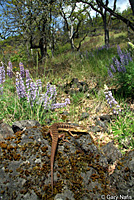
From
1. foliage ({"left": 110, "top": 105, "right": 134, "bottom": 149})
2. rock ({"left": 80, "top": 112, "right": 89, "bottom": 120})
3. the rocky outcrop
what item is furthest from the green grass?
the rocky outcrop

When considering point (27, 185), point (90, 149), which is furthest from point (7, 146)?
point (90, 149)

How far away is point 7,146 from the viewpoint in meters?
1.63

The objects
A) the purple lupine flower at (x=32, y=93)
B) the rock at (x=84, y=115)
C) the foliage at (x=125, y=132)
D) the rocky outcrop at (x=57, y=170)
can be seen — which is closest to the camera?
the rocky outcrop at (x=57, y=170)

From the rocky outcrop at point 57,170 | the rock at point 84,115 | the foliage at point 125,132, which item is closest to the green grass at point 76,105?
the foliage at point 125,132

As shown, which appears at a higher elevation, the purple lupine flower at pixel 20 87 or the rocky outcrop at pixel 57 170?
the purple lupine flower at pixel 20 87

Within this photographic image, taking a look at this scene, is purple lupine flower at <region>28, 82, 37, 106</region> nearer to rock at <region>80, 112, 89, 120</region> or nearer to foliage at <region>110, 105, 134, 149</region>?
rock at <region>80, 112, 89, 120</region>

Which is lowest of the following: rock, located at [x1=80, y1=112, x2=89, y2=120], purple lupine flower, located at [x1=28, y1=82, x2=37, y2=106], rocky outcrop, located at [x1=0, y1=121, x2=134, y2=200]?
rocky outcrop, located at [x1=0, y1=121, x2=134, y2=200]

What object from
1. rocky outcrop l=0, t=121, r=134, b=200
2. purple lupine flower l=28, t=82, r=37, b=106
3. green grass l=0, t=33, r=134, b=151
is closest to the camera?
rocky outcrop l=0, t=121, r=134, b=200

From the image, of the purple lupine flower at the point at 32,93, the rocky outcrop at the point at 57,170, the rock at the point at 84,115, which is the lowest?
the rocky outcrop at the point at 57,170

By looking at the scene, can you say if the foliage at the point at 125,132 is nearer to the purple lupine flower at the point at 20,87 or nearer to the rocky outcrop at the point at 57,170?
the rocky outcrop at the point at 57,170

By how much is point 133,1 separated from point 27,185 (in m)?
9.59

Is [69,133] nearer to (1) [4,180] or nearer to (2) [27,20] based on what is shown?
(1) [4,180]

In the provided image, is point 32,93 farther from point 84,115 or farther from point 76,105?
point 76,105

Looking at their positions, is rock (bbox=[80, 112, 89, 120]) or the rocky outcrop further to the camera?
rock (bbox=[80, 112, 89, 120])
